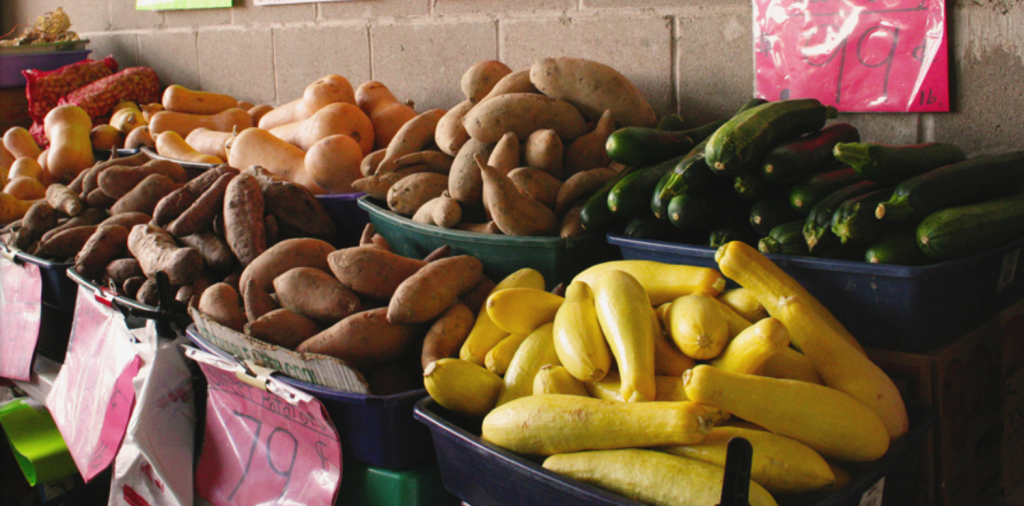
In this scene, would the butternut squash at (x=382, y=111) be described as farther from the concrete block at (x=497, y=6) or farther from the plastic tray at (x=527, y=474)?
the plastic tray at (x=527, y=474)

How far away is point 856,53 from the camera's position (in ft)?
5.00

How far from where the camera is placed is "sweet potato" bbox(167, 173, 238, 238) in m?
1.61

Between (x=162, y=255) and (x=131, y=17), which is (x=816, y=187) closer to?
(x=162, y=255)

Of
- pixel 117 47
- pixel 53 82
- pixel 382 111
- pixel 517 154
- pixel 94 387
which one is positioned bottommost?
pixel 94 387

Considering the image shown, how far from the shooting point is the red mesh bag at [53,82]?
329 centimetres

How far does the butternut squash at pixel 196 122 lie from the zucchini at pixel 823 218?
2.24 meters

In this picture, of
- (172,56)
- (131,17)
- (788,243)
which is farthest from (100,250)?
(131,17)

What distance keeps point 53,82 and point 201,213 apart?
2.29 meters

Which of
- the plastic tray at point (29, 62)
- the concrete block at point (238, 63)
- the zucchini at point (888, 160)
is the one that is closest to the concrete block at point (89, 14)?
the plastic tray at point (29, 62)

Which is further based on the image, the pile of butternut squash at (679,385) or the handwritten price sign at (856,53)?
the handwritten price sign at (856,53)

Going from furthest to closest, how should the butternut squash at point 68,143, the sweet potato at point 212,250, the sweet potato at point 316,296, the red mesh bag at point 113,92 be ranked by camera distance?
1. the red mesh bag at point 113,92
2. the butternut squash at point 68,143
3. the sweet potato at point 212,250
4. the sweet potato at point 316,296

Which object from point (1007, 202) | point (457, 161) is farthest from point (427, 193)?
point (1007, 202)

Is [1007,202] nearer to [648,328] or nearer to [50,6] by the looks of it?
[648,328]

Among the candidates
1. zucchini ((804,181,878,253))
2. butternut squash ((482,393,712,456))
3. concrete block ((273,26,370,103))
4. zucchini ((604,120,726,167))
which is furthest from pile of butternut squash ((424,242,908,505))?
concrete block ((273,26,370,103))
